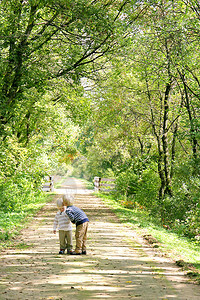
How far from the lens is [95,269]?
7770 millimetres

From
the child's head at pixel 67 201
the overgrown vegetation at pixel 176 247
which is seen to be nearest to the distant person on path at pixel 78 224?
the child's head at pixel 67 201

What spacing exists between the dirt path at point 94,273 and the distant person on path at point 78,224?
0.82 ft

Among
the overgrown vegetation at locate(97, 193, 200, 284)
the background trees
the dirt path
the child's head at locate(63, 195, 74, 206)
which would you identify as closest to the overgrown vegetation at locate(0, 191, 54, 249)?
the dirt path

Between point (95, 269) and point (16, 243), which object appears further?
point (16, 243)

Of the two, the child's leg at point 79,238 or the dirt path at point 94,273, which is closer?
the dirt path at point 94,273

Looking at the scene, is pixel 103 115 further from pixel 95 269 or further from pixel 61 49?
pixel 95 269

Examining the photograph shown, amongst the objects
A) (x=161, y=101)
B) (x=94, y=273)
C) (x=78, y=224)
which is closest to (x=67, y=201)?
(x=78, y=224)

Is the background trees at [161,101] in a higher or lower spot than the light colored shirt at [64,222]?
higher

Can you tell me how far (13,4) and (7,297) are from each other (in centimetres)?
989

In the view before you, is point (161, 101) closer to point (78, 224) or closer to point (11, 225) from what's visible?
point (11, 225)

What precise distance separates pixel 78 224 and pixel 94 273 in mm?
2381

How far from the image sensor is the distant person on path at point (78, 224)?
9.48m

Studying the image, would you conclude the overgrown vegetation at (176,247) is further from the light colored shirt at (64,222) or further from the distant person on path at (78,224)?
the light colored shirt at (64,222)

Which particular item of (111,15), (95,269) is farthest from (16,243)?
(111,15)
